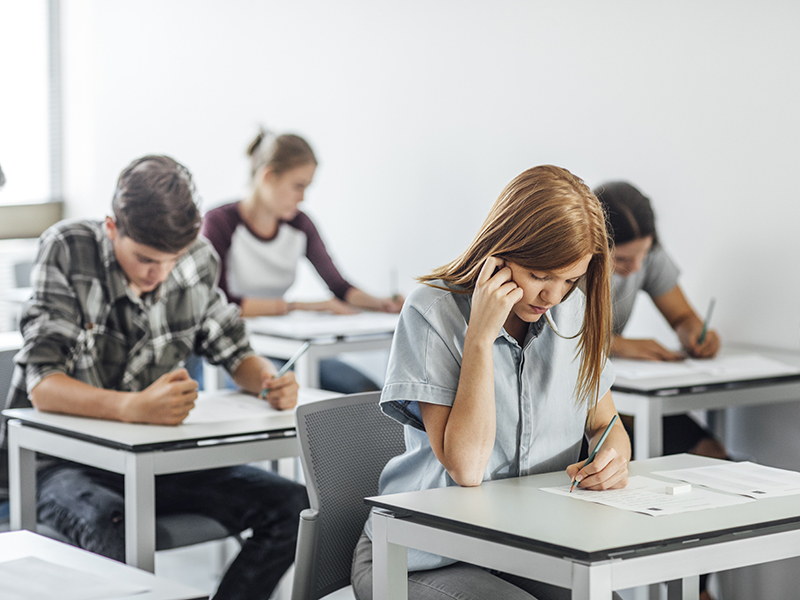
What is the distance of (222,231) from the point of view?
378 cm

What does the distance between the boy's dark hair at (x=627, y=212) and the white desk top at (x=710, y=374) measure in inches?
14.2

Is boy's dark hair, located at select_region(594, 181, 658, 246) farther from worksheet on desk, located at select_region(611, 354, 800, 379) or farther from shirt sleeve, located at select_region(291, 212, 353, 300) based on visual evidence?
shirt sleeve, located at select_region(291, 212, 353, 300)

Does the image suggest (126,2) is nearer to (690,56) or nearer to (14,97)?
(14,97)

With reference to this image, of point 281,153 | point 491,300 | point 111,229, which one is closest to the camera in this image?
point 491,300

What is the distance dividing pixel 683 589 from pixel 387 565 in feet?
1.83

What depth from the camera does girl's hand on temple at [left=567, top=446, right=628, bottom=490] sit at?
1.49 meters

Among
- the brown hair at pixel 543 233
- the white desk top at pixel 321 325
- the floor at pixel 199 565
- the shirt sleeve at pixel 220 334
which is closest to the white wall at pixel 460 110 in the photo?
the white desk top at pixel 321 325

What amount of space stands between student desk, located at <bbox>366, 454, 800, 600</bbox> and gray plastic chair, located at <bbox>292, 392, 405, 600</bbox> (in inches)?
11.7

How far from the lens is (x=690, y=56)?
3.29m

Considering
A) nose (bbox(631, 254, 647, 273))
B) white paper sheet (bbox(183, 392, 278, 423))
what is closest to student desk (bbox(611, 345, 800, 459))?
nose (bbox(631, 254, 647, 273))

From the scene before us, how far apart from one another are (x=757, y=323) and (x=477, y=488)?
1977 millimetres

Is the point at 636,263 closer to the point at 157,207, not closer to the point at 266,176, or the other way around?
the point at 157,207

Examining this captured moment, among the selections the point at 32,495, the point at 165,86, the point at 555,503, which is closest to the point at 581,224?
the point at 555,503

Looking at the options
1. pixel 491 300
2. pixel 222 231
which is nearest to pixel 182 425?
pixel 491 300
